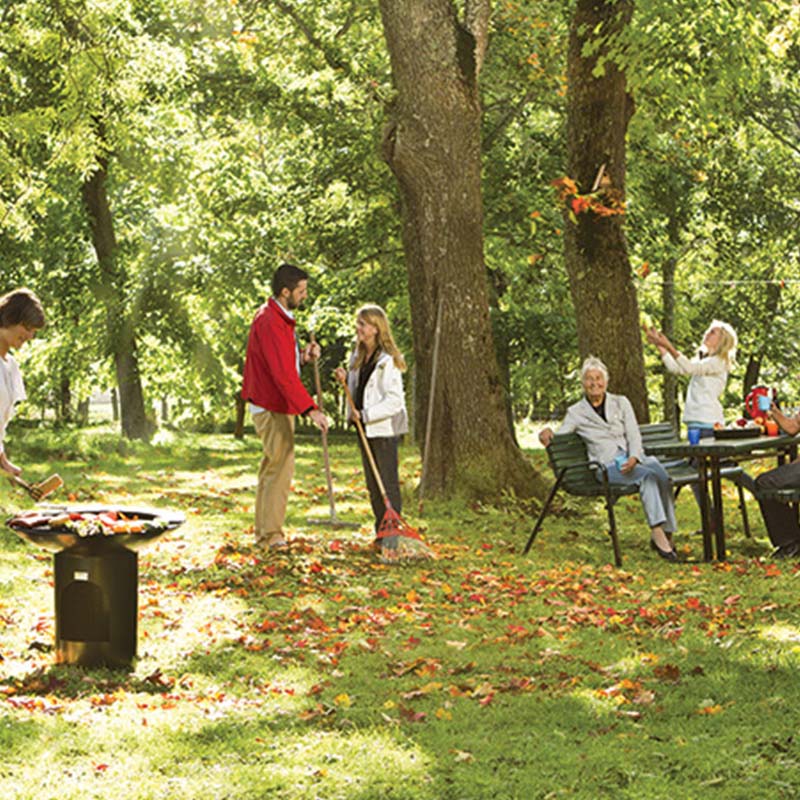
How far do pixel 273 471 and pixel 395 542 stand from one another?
1084mm

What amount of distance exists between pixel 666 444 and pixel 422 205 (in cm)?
Result: 362

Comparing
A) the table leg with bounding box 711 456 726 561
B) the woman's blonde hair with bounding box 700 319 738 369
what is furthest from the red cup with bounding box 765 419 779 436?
the table leg with bounding box 711 456 726 561

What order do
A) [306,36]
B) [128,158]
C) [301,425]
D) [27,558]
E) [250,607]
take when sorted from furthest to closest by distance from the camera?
[301,425], [128,158], [306,36], [27,558], [250,607]

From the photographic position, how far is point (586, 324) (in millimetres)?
15320

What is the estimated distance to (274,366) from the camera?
33.2 ft

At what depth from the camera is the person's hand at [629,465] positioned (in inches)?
436

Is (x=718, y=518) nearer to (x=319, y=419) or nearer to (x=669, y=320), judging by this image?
(x=319, y=419)

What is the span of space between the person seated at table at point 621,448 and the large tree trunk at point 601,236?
3.78m

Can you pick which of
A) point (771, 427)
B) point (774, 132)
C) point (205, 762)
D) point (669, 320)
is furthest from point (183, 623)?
point (774, 132)

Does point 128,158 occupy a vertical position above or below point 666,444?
above

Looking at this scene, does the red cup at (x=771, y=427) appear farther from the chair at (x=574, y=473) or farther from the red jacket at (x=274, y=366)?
the red jacket at (x=274, y=366)

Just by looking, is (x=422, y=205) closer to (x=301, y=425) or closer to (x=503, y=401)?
(x=503, y=401)

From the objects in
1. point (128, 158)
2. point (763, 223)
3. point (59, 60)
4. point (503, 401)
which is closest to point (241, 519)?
point (503, 401)

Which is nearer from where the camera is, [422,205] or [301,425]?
[422,205]
